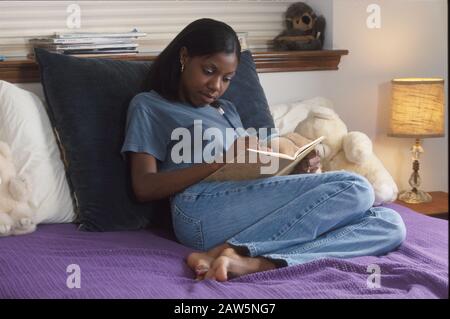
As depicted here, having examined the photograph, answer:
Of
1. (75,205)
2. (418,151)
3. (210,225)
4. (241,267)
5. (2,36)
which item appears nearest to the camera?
(241,267)

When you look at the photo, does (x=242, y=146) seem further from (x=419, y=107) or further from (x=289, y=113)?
(x=419, y=107)

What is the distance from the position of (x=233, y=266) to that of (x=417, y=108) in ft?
4.01

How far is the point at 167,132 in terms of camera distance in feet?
6.10

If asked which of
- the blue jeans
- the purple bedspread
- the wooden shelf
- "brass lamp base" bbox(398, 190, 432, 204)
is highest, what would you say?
the wooden shelf

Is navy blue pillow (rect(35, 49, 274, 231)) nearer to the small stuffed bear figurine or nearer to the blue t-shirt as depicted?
the blue t-shirt

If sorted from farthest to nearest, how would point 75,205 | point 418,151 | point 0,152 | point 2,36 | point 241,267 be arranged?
point 418,151 → point 2,36 → point 75,205 → point 0,152 → point 241,267

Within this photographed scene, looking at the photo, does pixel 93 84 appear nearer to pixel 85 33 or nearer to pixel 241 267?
pixel 85 33

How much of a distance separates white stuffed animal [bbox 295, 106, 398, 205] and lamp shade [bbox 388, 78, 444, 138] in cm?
24

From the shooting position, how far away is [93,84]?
78.5 inches

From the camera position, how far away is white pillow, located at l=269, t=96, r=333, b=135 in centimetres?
240

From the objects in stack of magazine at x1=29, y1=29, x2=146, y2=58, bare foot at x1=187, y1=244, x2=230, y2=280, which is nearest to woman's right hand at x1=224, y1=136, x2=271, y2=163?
bare foot at x1=187, y1=244, x2=230, y2=280

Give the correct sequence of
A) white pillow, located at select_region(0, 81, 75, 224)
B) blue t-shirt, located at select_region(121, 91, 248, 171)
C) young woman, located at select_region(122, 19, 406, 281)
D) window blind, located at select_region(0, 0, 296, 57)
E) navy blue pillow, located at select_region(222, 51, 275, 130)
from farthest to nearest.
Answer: window blind, located at select_region(0, 0, 296, 57) < navy blue pillow, located at select_region(222, 51, 275, 130) < white pillow, located at select_region(0, 81, 75, 224) < blue t-shirt, located at select_region(121, 91, 248, 171) < young woman, located at select_region(122, 19, 406, 281)

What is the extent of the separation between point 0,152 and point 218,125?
0.60 m

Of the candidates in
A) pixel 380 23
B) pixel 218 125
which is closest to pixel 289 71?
pixel 380 23
